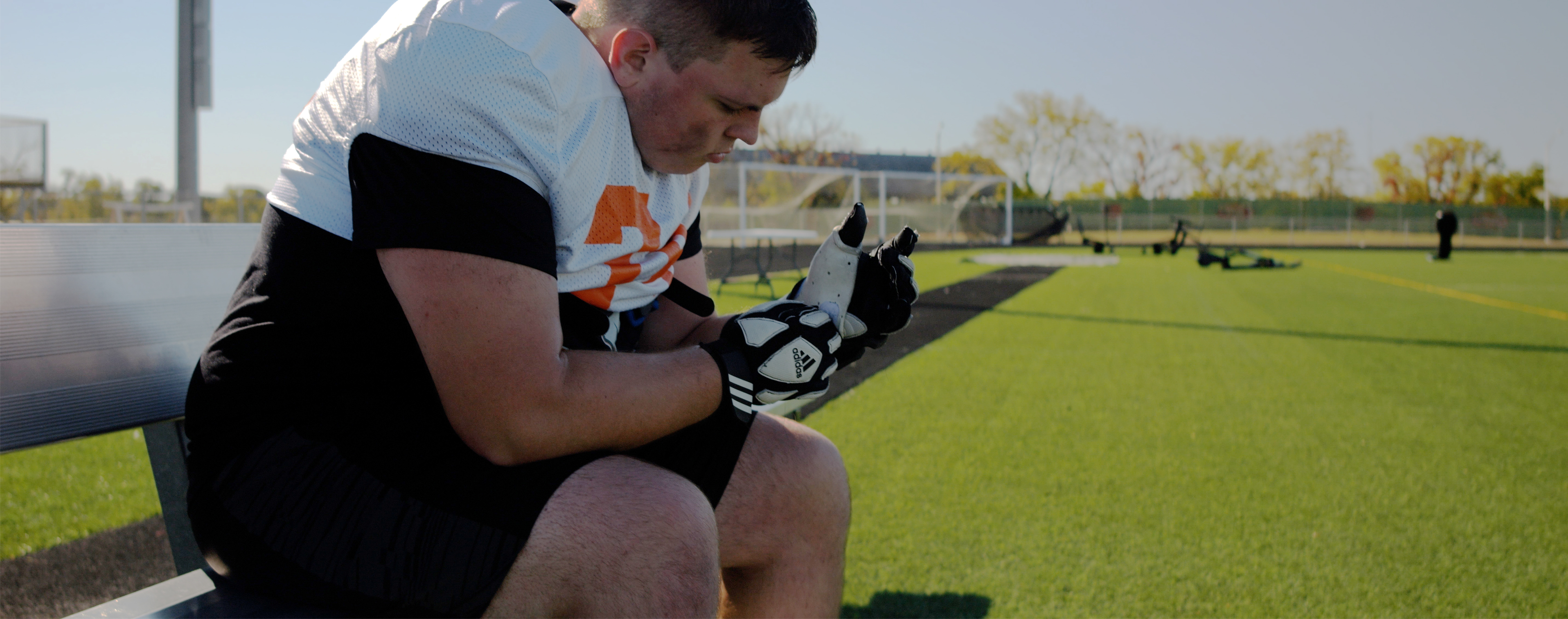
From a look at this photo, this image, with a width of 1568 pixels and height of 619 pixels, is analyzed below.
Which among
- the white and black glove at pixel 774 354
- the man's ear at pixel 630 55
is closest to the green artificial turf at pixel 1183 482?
the white and black glove at pixel 774 354

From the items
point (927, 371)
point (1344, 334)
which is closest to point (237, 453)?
point (927, 371)

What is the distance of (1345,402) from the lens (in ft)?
15.3

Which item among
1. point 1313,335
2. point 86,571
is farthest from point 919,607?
point 1313,335

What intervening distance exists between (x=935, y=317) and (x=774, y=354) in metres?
7.71

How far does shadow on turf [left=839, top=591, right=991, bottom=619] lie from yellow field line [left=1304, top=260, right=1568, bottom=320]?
9.85 m

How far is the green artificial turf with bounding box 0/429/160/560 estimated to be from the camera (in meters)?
2.74

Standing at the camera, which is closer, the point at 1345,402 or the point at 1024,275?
the point at 1345,402

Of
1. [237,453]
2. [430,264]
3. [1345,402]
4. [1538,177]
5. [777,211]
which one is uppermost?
[1538,177]

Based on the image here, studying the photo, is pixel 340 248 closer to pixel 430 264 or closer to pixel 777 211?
pixel 430 264

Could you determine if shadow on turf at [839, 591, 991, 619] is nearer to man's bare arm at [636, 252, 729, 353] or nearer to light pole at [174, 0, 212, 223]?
man's bare arm at [636, 252, 729, 353]

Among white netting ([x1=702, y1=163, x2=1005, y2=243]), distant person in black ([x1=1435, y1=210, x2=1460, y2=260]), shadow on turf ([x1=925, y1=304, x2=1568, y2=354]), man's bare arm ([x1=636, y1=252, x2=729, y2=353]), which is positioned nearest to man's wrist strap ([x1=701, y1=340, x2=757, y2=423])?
man's bare arm ([x1=636, y1=252, x2=729, y2=353])

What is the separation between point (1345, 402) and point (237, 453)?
5145 millimetres

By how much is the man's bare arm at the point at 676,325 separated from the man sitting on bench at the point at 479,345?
361mm

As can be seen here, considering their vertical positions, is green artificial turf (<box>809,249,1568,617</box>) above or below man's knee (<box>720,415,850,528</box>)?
below
